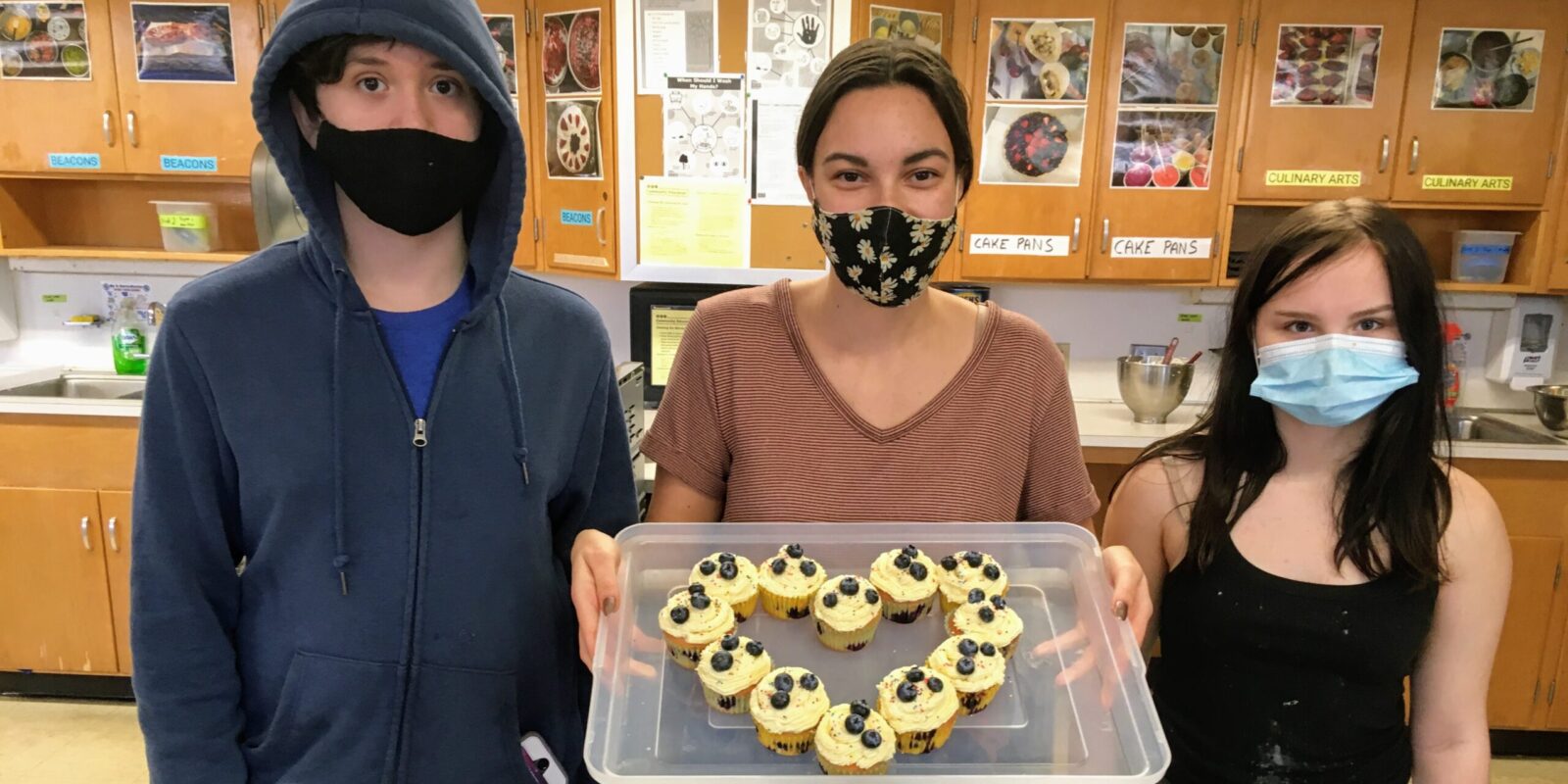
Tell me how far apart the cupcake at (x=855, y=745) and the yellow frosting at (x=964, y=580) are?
0.88 ft

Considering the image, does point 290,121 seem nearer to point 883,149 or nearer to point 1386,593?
point 883,149

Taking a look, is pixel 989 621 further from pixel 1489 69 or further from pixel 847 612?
pixel 1489 69

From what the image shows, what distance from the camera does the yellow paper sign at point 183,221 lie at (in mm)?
3334

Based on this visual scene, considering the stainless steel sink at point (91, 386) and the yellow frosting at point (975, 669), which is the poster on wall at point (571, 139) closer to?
the stainless steel sink at point (91, 386)

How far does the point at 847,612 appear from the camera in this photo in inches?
50.0

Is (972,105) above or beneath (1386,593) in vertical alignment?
above

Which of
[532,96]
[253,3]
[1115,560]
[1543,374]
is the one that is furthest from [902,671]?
[1543,374]

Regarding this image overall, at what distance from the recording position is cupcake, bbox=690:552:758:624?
1.27 m

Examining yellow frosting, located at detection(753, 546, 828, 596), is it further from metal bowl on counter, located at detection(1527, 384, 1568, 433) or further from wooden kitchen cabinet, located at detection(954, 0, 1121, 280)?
metal bowl on counter, located at detection(1527, 384, 1568, 433)

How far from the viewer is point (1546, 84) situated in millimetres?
2895

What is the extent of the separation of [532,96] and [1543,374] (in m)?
3.88

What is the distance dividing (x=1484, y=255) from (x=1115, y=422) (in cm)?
141

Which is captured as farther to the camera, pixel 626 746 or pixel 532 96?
pixel 532 96

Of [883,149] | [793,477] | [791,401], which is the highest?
[883,149]
